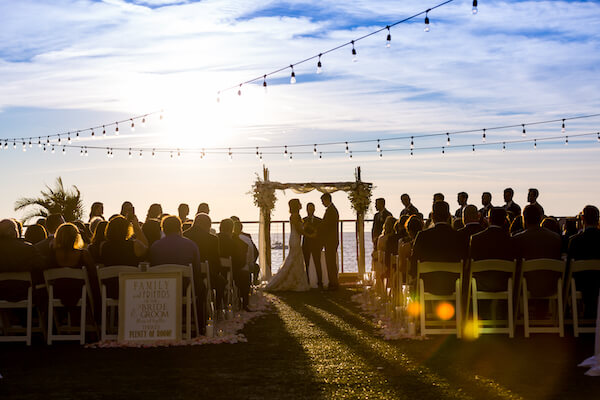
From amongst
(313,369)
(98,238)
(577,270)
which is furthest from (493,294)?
(98,238)

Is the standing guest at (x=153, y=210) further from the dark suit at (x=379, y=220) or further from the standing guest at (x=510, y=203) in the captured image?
the standing guest at (x=510, y=203)

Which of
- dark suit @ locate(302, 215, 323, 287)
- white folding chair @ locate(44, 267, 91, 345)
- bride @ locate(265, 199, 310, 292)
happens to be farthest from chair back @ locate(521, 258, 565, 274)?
bride @ locate(265, 199, 310, 292)

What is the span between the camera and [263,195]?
18906 mm

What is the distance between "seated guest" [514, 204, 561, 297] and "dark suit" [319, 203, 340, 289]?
23.3ft

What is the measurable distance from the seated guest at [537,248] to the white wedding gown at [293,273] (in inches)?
299

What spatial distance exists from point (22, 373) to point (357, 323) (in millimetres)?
4615

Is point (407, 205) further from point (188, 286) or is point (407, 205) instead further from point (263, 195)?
point (188, 286)

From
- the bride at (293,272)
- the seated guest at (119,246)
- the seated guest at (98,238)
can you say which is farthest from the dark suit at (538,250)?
the bride at (293,272)

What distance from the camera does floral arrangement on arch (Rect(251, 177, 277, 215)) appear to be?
62.0 feet

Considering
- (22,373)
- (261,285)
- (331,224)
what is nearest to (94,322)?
(22,373)

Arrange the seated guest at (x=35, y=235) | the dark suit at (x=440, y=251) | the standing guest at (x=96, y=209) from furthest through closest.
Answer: the standing guest at (x=96, y=209)
the seated guest at (x=35, y=235)
the dark suit at (x=440, y=251)

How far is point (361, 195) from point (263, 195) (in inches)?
93.6

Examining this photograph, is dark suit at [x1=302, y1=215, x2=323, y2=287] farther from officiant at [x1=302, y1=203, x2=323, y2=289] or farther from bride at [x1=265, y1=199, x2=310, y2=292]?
bride at [x1=265, y1=199, x2=310, y2=292]

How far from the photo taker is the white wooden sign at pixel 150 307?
847 cm
